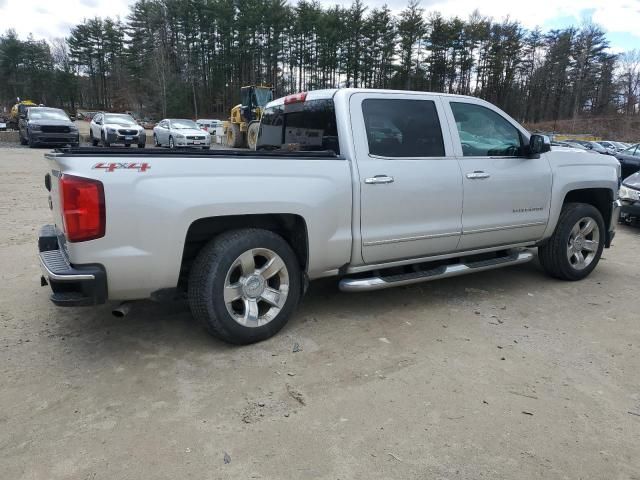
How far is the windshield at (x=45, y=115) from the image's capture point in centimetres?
2135

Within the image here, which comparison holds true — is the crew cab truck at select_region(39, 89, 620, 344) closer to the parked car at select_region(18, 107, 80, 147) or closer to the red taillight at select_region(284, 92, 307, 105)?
the red taillight at select_region(284, 92, 307, 105)

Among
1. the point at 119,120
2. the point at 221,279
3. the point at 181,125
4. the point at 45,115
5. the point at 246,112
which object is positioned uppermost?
the point at 246,112

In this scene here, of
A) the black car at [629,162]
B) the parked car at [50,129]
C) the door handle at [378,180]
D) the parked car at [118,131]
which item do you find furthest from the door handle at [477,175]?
the parked car at [50,129]

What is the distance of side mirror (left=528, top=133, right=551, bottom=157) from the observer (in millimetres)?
4688

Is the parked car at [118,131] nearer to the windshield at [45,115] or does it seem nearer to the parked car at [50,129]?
the parked car at [50,129]

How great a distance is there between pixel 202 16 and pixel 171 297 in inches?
2546

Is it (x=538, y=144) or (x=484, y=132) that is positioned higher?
(x=484, y=132)

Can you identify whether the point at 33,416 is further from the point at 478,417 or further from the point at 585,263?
the point at 585,263

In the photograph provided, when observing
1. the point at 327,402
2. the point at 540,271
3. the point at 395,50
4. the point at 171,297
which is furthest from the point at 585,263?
the point at 395,50

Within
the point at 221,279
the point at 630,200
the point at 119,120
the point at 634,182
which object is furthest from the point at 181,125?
the point at 221,279

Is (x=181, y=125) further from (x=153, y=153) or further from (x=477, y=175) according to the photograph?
(x=153, y=153)

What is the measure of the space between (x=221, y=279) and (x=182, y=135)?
21052 mm

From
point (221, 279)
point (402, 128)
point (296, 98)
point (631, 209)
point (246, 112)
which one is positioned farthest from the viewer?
point (246, 112)

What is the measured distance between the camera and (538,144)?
4.71 m
